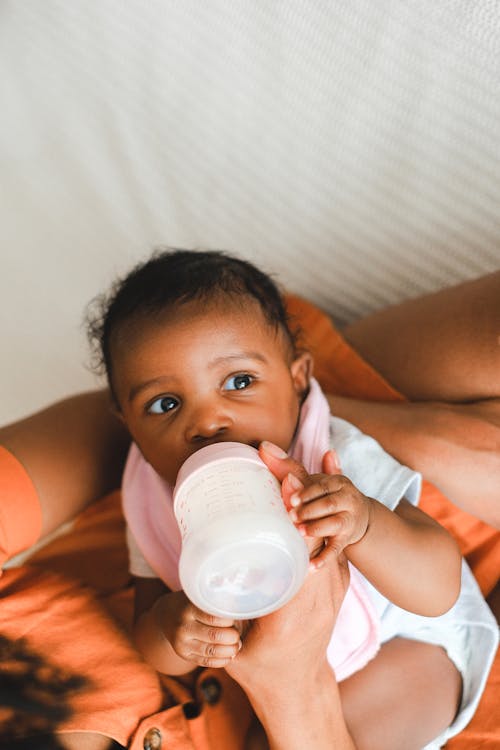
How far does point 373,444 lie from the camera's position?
1.00 m

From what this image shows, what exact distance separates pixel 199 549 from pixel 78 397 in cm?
66

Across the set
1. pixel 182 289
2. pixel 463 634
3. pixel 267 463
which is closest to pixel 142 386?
pixel 182 289

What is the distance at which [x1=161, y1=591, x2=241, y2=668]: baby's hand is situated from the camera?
76cm

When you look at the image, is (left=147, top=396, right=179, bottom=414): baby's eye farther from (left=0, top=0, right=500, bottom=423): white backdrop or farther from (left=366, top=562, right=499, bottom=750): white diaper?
(left=0, top=0, right=500, bottom=423): white backdrop

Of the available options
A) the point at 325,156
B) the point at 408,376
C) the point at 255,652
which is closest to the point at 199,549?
the point at 255,652

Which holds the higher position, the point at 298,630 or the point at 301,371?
the point at 301,371

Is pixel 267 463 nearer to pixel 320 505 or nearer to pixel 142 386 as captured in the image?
pixel 320 505

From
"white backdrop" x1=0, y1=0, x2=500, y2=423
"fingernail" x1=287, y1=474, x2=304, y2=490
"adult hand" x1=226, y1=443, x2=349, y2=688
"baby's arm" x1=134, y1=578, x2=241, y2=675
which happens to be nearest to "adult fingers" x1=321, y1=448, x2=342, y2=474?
"adult hand" x1=226, y1=443, x2=349, y2=688

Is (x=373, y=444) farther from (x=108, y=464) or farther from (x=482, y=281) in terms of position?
(x=108, y=464)

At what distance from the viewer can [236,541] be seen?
597 millimetres

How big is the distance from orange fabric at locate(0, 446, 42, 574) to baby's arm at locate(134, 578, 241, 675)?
218 mm

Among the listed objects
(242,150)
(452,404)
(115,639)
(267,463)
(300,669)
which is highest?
(242,150)

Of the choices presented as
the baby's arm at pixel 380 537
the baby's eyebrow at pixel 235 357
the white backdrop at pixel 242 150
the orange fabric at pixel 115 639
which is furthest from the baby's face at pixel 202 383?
the white backdrop at pixel 242 150

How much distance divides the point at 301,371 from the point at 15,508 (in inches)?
18.1
